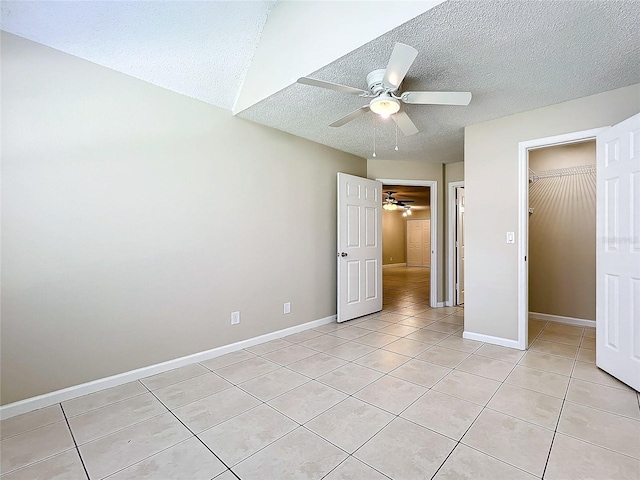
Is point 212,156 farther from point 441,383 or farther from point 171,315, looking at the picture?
point 441,383

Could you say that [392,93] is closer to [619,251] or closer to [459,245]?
[619,251]

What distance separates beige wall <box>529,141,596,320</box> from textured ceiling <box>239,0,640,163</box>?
166cm

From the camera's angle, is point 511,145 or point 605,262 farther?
point 511,145

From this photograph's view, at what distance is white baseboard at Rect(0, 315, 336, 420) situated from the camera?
206cm

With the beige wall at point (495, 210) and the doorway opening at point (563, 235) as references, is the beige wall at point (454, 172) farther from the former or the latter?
the beige wall at point (495, 210)

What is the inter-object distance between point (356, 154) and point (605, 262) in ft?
10.3

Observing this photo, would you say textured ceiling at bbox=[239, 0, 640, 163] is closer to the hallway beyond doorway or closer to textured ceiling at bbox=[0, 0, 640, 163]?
textured ceiling at bbox=[0, 0, 640, 163]

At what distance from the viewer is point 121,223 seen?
2.47 meters

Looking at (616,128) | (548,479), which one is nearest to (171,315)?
(548,479)

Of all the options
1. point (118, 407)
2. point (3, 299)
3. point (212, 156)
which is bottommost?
point (118, 407)

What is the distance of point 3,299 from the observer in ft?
6.56

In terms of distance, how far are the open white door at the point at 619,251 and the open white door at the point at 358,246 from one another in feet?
8.38

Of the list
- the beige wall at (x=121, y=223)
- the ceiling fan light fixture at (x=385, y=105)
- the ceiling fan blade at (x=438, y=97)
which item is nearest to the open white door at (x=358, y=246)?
the beige wall at (x=121, y=223)

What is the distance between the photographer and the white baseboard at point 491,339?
3.19 metres
